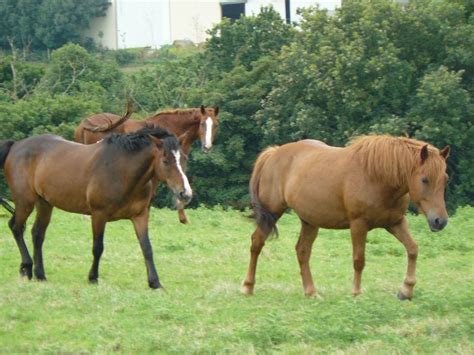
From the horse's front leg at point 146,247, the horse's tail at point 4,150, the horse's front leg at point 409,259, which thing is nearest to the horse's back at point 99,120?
the horse's tail at point 4,150

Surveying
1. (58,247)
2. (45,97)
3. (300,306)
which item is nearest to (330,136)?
(45,97)

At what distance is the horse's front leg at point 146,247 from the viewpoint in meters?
11.5

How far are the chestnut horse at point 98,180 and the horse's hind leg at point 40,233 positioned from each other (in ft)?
0.04

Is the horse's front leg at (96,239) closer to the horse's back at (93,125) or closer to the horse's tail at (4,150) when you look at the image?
the horse's tail at (4,150)

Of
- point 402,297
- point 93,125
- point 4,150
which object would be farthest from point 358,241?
point 93,125

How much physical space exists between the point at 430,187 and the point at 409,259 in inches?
33.3

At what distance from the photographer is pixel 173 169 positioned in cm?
1155

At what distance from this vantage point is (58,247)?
15312 mm

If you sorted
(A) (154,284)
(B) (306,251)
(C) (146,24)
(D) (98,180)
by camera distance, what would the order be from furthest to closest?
(C) (146,24)
(D) (98,180)
(A) (154,284)
(B) (306,251)

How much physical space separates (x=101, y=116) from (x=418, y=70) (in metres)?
15.9

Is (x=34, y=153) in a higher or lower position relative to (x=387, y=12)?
lower

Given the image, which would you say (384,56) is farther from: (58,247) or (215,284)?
(215,284)

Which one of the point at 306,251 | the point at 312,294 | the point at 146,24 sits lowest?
the point at 312,294

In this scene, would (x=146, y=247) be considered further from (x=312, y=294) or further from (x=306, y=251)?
(x=312, y=294)
